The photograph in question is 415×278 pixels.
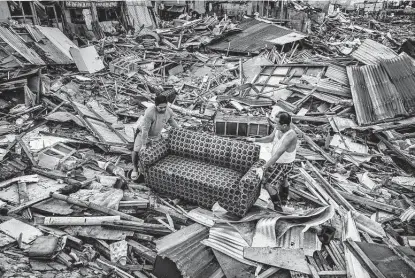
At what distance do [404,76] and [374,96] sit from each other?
4.03 feet

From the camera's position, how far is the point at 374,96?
827 centimetres

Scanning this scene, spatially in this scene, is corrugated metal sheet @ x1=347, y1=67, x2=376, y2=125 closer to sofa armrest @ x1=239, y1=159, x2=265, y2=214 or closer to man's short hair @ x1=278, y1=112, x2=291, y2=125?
man's short hair @ x1=278, y1=112, x2=291, y2=125

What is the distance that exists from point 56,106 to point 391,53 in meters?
11.4

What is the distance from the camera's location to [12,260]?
3.66m

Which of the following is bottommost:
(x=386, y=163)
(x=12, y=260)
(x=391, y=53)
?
(x=386, y=163)

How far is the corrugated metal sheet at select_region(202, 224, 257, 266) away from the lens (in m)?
3.88

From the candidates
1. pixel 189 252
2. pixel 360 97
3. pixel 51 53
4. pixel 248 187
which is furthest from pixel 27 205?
pixel 51 53

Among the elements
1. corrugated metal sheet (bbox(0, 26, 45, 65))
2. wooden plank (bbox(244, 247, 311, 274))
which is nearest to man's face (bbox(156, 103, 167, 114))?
wooden plank (bbox(244, 247, 311, 274))

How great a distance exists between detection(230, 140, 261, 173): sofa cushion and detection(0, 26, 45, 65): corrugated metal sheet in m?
8.39

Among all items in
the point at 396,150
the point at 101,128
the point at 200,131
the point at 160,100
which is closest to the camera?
the point at 160,100

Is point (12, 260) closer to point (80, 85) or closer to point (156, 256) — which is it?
point (156, 256)

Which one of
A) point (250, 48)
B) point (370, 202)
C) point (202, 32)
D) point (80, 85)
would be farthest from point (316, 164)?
point (202, 32)

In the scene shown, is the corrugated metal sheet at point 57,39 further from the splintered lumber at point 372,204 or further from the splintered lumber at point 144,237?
→ the splintered lumber at point 372,204

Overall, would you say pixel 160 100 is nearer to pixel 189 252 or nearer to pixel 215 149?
pixel 215 149
